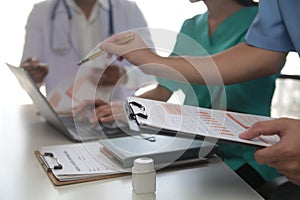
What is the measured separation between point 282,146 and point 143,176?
246 millimetres

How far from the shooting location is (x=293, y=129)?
67 cm

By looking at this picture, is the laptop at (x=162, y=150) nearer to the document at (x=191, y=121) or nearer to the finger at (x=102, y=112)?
the document at (x=191, y=121)

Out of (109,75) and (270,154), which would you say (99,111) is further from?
(270,154)

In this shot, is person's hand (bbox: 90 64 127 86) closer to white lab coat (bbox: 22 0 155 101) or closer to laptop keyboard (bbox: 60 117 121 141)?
laptop keyboard (bbox: 60 117 121 141)

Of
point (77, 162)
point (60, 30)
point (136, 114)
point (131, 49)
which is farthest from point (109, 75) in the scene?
point (60, 30)

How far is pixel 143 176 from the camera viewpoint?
0.60 m

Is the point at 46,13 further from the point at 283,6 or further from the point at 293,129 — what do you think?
the point at 293,129

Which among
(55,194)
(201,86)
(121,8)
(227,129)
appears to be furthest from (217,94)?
(121,8)

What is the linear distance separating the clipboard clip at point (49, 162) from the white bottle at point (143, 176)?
191mm

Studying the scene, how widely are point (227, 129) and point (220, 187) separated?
0.35 ft

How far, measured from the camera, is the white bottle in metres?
0.60

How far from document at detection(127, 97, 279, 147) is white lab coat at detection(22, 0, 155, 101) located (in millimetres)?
1151

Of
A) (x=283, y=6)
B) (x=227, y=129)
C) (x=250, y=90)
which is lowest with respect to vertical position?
(x=250, y=90)

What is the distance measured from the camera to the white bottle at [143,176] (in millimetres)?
596
